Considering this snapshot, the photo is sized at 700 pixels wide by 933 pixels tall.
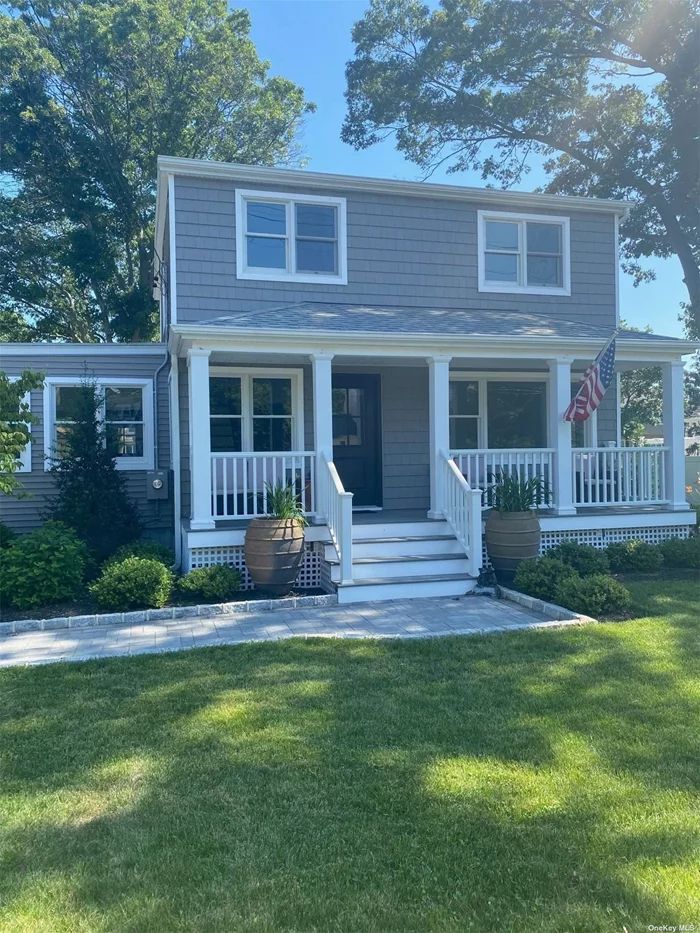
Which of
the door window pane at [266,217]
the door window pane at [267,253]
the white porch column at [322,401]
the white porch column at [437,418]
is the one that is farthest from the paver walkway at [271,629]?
the door window pane at [266,217]

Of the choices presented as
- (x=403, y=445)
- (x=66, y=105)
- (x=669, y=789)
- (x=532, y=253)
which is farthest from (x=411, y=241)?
(x=66, y=105)


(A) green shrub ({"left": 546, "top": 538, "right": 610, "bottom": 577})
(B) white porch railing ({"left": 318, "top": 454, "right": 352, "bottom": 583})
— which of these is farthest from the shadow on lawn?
(A) green shrub ({"left": 546, "top": 538, "right": 610, "bottom": 577})

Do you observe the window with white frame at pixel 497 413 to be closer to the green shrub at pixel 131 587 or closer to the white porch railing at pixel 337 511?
the white porch railing at pixel 337 511

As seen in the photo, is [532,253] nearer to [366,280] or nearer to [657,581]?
[366,280]

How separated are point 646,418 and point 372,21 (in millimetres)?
15207

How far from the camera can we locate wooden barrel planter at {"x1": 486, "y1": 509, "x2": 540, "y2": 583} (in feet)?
27.1

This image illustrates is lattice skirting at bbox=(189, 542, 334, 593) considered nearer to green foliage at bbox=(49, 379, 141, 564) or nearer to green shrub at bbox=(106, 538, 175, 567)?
green shrub at bbox=(106, 538, 175, 567)

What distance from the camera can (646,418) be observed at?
21531 mm

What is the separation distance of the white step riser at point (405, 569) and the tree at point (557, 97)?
14.2 metres

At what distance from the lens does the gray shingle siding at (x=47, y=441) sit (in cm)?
1064

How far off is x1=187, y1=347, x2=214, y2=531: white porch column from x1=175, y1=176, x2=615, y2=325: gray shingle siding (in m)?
1.86

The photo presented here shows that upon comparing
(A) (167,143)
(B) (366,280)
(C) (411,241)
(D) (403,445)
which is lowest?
(D) (403,445)

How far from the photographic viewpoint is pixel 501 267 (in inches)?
456

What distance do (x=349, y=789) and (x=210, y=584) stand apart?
450 cm
